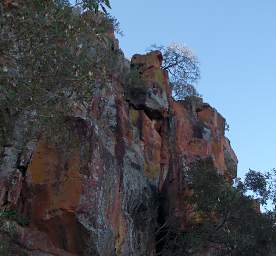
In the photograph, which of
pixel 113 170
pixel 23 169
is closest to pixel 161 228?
pixel 113 170

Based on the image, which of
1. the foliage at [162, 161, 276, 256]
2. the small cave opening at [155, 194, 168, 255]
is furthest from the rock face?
Result: the foliage at [162, 161, 276, 256]

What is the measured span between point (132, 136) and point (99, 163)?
5.81 metres

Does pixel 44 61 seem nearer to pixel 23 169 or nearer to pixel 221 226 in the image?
pixel 23 169

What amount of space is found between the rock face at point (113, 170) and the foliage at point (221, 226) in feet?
3.24

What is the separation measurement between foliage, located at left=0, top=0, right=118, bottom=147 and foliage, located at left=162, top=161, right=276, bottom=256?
42.7ft

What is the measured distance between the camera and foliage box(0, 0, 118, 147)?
511 inches

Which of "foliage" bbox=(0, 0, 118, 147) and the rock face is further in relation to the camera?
the rock face

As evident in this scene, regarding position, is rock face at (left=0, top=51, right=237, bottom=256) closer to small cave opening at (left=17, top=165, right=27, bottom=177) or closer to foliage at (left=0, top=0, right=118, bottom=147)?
small cave opening at (left=17, top=165, right=27, bottom=177)

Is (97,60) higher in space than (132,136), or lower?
lower

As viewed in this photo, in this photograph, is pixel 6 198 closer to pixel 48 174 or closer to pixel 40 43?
pixel 48 174

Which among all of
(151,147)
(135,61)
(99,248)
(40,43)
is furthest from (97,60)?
(135,61)

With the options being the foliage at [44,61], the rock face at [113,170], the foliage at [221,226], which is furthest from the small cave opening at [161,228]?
the foliage at [44,61]

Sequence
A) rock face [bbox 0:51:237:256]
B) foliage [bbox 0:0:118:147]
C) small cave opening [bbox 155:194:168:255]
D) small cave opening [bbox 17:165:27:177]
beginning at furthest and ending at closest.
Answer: small cave opening [bbox 155:194:168:255] < small cave opening [bbox 17:165:27:177] < rock face [bbox 0:51:237:256] < foliage [bbox 0:0:118:147]

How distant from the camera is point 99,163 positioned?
2200cm
